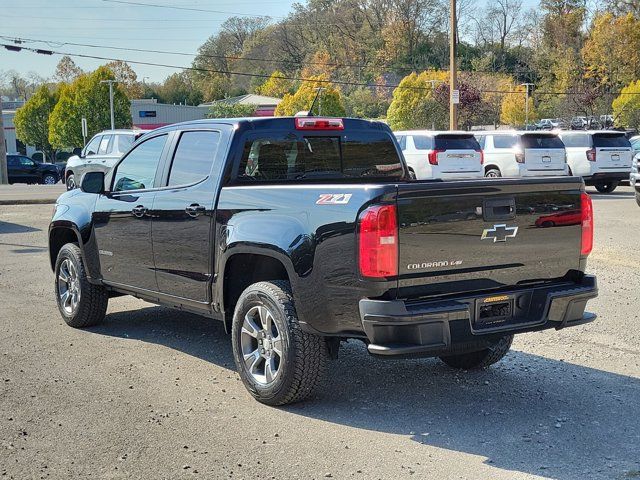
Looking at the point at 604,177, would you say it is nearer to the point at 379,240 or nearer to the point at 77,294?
the point at 77,294

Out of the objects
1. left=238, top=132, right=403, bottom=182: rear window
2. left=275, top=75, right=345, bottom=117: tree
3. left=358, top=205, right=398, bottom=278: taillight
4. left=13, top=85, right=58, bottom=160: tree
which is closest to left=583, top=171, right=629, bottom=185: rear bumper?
left=238, top=132, right=403, bottom=182: rear window

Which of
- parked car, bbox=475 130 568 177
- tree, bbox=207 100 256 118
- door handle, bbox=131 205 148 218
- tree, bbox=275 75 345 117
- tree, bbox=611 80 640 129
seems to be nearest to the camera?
door handle, bbox=131 205 148 218

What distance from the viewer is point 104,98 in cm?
6456

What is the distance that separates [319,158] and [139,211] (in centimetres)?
158

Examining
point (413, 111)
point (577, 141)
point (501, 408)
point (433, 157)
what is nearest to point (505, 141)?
point (577, 141)

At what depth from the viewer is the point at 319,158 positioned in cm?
605

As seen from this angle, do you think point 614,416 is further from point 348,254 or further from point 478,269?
point 348,254

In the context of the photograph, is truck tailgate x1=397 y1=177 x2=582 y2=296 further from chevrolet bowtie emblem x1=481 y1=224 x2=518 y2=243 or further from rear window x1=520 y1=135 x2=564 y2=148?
rear window x1=520 y1=135 x2=564 y2=148

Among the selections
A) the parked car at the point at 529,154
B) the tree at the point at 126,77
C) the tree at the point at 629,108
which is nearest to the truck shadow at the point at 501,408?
the parked car at the point at 529,154

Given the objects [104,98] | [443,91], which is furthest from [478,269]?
[104,98]

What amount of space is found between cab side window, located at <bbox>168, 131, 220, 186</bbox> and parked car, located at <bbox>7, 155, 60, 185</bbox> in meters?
33.1

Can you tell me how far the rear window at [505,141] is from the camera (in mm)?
21477

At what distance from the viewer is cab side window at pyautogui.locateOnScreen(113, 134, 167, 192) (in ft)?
21.3

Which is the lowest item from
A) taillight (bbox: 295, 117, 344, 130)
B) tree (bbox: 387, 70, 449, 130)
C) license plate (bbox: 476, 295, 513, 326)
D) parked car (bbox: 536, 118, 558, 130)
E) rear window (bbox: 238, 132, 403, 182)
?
license plate (bbox: 476, 295, 513, 326)
